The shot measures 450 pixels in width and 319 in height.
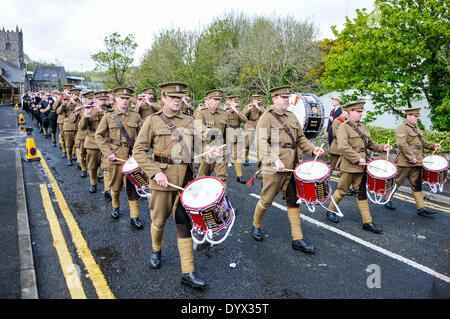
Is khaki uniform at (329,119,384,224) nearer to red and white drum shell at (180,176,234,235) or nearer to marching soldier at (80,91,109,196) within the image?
red and white drum shell at (180,176,234,235)

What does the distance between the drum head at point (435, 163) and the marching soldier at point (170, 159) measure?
4.79m

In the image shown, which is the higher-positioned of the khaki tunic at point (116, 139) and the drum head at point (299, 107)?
the drum head at point (299, 107)

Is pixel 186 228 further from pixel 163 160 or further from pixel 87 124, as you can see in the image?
pixel 87 124

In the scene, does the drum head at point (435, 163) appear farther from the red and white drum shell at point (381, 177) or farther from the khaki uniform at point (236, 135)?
the khaki uniform at point (236, 135)

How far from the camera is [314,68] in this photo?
2180cm

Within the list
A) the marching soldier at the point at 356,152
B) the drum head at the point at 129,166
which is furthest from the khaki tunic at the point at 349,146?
the drum head at the point at 129,166

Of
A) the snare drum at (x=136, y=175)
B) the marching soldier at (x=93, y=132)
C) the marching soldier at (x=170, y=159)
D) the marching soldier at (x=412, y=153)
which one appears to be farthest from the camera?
→ the marching soldier at (x=93, y=132)

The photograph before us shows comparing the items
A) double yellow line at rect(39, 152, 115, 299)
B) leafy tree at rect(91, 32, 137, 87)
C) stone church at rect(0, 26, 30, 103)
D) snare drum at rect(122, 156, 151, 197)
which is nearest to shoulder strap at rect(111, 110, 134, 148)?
snare drum at rect(122, 156, 151, 197)

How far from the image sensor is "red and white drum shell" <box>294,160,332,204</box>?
435 centimetres

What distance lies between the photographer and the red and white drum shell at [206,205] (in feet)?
11.0

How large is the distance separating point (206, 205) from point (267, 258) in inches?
58.8

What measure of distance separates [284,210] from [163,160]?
320 cm

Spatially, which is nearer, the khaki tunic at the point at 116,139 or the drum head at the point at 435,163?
the khaki tunic at the point at 116,139

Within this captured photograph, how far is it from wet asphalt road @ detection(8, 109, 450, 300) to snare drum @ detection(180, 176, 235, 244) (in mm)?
722
